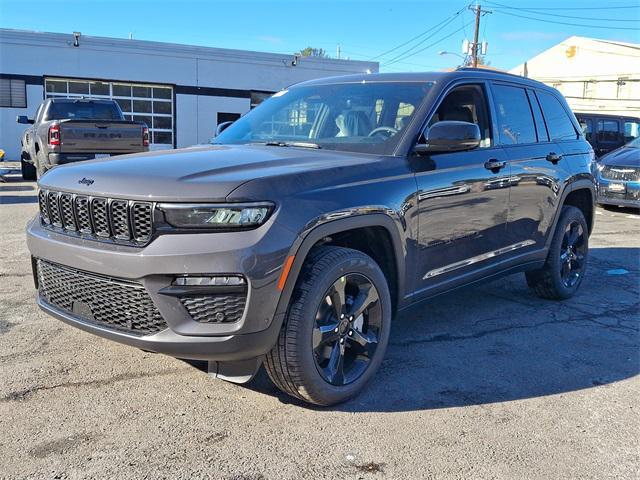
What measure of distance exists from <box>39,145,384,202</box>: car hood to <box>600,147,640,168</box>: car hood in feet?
33.4

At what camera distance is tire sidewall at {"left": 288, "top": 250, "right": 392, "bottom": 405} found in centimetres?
308

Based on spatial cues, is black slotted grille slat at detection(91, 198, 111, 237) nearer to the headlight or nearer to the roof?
the headlight

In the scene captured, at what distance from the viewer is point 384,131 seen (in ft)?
13.2

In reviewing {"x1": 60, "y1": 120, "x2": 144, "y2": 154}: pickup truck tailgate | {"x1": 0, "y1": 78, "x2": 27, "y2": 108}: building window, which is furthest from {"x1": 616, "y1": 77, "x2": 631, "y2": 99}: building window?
{"x1": 60, "y1": 120, "x2": 144, "y2": 154}: pickup truck tailgate

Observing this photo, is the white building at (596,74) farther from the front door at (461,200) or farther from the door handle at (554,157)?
the front door at (461,200)

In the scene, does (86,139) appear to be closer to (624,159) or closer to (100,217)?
(100,217)

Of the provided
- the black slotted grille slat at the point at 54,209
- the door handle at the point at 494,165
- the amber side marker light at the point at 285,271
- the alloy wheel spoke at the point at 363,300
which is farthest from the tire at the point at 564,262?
the black slotted grille slat at the point at 54,209

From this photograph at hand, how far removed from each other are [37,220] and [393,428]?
2.42 metres

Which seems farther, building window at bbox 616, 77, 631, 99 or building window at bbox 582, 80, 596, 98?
building window at bbox 582, 80, 596, 98

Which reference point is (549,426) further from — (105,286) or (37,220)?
(37,220)

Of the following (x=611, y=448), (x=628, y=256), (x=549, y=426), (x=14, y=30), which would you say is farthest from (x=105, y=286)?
(x=14, y=30)

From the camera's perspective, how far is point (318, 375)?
126 inches

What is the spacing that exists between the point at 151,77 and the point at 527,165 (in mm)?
22342

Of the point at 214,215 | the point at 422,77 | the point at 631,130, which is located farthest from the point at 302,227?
the point at 631,130
